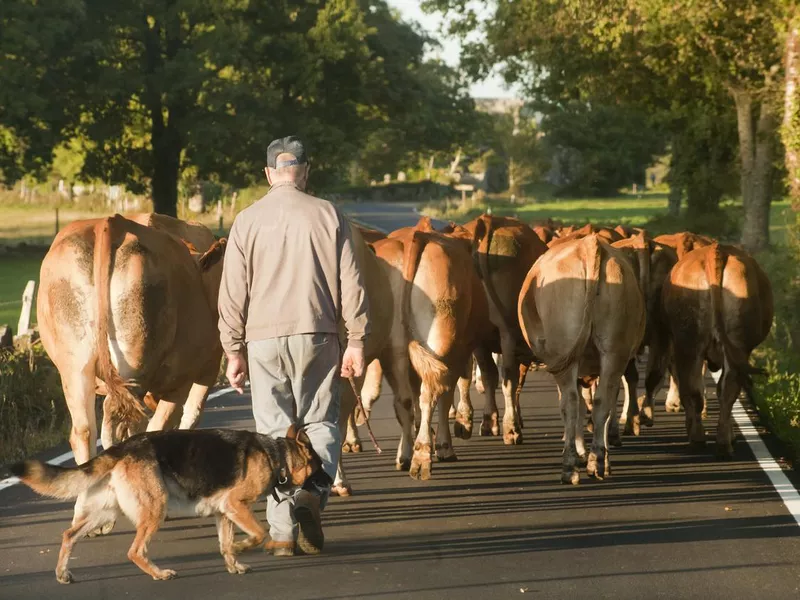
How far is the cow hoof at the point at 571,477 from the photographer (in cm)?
1092

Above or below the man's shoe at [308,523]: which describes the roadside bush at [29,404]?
below

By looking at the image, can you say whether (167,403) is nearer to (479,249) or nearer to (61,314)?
(61,314)

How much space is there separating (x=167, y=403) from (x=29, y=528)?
120cm

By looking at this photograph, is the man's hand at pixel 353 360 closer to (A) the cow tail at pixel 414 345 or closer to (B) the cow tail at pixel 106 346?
(B) the cow tail at pixel 106 346

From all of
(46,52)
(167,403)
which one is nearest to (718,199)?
(46,52)

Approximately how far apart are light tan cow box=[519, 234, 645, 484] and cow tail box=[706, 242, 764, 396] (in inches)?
48.6

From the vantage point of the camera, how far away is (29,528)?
9344 mm

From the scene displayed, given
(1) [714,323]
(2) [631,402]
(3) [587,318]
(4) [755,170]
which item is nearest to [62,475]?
(3) [587,318]

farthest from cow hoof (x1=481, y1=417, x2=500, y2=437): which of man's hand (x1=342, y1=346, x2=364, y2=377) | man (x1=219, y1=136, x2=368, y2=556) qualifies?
man's hand (x1=342, y1=346, x2=364, y2=377)

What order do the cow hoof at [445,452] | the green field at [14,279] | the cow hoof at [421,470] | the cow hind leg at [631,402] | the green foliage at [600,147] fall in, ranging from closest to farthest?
the cow hoof at [421,470] < the cow hoof at [445,452] < the cow hind leg at [631,402] < the green field at [14,279] < the green foliage at [600,147]

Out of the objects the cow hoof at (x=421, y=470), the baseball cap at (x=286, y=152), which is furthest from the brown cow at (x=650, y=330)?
the baseball cap at (x=286, y=152)

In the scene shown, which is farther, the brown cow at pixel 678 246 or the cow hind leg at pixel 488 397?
the brown cow at pixel 678 246

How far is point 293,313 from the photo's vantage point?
8383mm

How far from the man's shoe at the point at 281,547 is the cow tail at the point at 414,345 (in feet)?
9.02
